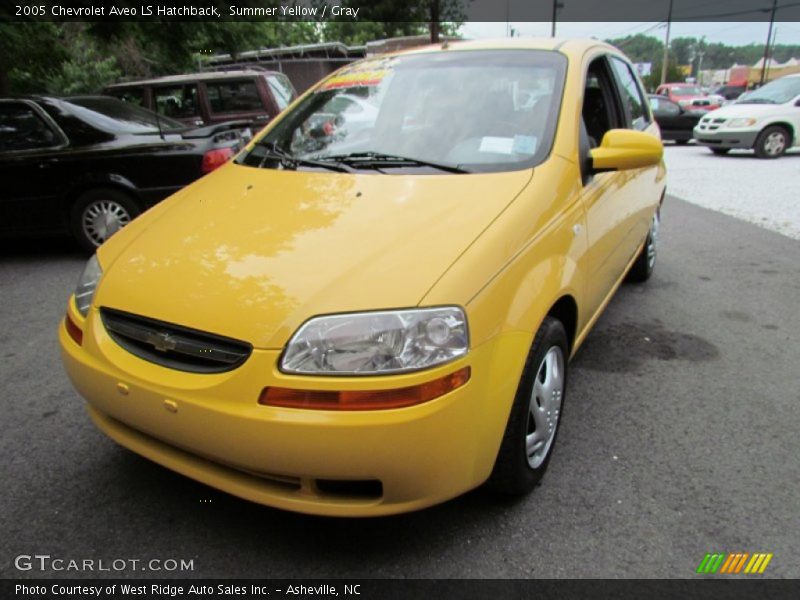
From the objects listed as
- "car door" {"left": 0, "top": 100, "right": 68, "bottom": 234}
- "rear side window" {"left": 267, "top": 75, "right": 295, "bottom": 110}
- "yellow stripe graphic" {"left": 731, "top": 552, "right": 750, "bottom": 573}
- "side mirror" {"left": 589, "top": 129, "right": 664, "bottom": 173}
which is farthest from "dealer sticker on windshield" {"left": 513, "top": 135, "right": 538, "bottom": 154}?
"rear side window" {"left": 267, "top": 75, "right": 295, "bottom": 110}

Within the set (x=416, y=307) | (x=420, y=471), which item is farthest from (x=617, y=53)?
(x=420, y=471)

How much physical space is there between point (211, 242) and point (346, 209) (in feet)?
1.65

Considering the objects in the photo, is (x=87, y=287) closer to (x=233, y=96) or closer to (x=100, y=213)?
(x=100, y=213)

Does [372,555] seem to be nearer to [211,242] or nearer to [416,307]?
[416,307]


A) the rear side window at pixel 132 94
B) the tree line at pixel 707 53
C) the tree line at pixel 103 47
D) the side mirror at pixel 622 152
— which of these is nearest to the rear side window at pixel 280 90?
the tree line at pixel 103 47

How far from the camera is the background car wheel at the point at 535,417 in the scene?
204 cm

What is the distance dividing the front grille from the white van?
13308 millimetres

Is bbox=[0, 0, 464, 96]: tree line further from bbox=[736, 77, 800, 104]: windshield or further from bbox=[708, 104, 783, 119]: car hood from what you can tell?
bbox=[736, 77, 800, 104]: windshield

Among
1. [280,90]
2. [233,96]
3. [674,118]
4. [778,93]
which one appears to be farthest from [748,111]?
[233,96]

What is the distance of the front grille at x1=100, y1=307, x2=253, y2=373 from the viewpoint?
1793mm

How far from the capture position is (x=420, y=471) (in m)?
1.75

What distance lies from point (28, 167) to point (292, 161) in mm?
3804

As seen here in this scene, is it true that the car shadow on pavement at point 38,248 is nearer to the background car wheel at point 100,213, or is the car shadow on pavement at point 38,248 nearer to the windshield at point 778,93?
the background car wheel at point 100,213

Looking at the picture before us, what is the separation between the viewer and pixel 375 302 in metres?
1.76
